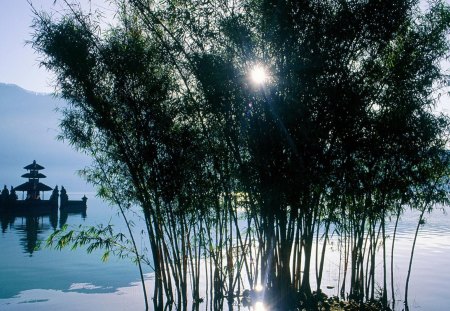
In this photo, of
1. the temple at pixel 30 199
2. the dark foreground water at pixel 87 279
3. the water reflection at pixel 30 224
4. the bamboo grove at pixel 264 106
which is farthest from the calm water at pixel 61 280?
the temple at pixel 30 199

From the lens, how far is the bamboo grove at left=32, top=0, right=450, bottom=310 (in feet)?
21.0

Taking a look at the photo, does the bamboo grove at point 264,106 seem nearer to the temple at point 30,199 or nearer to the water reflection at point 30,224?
the water reflection at point 30,224

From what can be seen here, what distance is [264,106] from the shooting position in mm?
6422

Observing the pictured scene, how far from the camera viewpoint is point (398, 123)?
793cm

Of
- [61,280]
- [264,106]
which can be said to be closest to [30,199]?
[61,280]

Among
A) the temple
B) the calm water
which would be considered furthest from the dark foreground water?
the temple

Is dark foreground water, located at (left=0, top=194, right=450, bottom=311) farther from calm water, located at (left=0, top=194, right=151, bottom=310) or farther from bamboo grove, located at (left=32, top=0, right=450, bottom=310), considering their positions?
bamboo grove, located at (left=32, top=0, right=450, bottom=310)

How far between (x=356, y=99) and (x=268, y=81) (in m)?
1.34

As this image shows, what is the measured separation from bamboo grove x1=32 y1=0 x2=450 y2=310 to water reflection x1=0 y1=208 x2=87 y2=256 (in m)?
13.3

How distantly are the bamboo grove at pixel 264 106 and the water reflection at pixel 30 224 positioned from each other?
13292 millimetres

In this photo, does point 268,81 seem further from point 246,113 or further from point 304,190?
point 304,190

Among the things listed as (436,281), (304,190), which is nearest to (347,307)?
(304,190)

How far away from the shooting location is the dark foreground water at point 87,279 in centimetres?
1135

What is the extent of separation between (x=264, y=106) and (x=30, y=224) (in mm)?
26088
